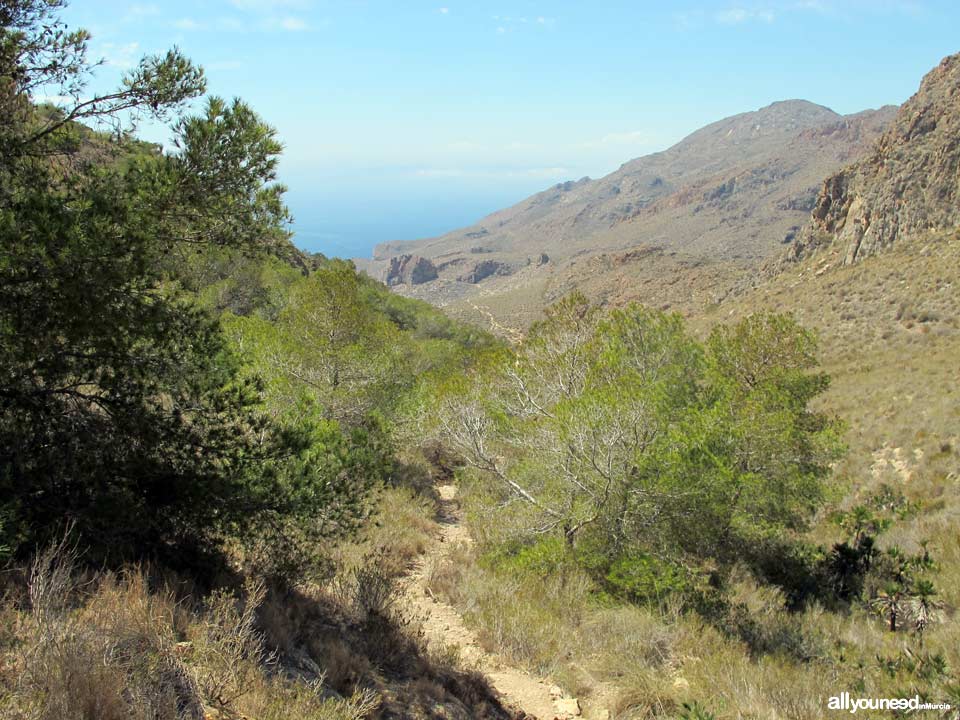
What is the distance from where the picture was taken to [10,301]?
385cm

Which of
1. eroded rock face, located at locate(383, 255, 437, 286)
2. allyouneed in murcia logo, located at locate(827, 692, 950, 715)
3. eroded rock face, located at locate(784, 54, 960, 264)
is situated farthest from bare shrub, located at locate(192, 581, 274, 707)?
eroded rock face, located at locate(383, 255, 437, 286)

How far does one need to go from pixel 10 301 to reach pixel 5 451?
1.29 m

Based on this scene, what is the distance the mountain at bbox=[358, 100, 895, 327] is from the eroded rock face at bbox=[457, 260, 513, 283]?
25 centimetres

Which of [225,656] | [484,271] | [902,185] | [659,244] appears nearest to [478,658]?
[225,656]

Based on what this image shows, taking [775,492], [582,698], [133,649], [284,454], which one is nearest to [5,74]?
[284,454]

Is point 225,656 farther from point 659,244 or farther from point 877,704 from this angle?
point 659,244

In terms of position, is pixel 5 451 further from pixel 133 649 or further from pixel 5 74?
pixel 5 74

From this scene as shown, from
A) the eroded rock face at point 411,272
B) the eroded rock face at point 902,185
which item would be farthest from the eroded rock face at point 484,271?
the eroded rock face at point 902,185

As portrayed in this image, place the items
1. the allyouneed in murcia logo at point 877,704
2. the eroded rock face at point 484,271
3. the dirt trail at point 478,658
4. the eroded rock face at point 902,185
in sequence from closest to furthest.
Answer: the allyouneed in murcia logo at point 877,704 < the dirt trail at point 478,658 < the eroded rock face at point 902,185 < the eroded rock face at point 484,271

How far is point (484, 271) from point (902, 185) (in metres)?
103

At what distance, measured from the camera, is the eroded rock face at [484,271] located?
135 m

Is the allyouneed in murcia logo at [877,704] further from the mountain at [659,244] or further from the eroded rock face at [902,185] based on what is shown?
the mountain at [659,244]

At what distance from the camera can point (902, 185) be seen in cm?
3953

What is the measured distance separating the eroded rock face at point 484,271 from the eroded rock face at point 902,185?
290ft
